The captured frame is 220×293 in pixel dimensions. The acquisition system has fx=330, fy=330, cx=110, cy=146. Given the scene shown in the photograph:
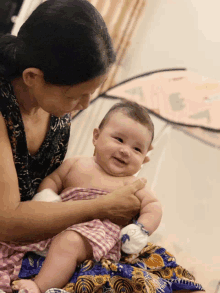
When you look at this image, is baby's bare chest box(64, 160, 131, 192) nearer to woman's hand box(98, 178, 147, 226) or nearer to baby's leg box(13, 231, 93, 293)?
woman's hand box(98, 178, 147, 226)

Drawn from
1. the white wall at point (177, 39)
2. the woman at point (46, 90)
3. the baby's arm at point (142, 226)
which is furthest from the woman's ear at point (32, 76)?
the white wall at point (177, 39)

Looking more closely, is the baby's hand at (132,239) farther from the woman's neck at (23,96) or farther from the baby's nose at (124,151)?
the woman's neck at (23,96)

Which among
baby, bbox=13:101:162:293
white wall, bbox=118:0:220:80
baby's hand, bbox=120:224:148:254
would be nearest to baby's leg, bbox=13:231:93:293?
baby, bbox=13:101:162:293

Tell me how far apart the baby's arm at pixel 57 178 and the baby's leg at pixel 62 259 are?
26cm

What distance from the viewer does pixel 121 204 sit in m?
1.01

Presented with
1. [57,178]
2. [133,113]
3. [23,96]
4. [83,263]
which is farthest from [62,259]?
[133,113]

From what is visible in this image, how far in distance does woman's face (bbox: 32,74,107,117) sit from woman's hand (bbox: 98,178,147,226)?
30 centimetres

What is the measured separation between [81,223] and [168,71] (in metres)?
1.34

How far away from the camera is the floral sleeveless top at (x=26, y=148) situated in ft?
3.18

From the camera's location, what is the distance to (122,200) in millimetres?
1019

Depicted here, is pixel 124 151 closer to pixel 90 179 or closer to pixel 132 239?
pixel 90 179

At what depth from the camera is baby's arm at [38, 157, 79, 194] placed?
1.16 metres

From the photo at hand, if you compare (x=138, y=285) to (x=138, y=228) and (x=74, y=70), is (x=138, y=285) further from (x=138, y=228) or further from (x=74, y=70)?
(x=74, y=70)

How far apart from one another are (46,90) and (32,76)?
0.18 ft
